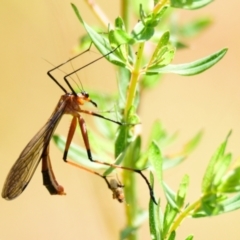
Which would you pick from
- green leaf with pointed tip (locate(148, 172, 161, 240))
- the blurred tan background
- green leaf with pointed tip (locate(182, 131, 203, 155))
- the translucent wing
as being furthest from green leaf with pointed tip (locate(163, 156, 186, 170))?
the blurred tan background

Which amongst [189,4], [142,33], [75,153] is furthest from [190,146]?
[142,33]

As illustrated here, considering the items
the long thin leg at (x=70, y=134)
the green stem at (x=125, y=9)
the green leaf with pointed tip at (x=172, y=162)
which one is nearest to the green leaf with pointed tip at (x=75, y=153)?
the long thin leg at (x=70, y=134)

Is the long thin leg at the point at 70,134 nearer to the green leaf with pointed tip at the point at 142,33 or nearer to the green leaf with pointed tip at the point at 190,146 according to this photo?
the green leaf with pointed tip at the point at 190,146

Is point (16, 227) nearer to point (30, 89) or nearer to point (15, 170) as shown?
point (30, 89)

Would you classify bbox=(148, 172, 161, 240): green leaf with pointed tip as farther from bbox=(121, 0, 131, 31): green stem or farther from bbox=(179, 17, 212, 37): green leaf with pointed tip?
bbox=(179, 17, 212, 37): green leaf with pointed tip

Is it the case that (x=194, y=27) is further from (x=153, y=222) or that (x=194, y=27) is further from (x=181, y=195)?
(x=153, y=222)
